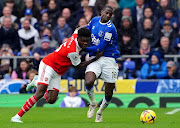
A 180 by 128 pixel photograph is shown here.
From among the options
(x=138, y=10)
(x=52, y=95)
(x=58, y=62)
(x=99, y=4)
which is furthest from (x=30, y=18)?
(x=58, y=62)

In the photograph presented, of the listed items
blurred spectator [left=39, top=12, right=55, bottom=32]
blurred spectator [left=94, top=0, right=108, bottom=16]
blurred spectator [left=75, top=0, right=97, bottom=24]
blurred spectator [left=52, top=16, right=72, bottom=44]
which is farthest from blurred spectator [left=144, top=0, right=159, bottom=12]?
blurred spectator [left=39, top=12, right=55, bottom=32]

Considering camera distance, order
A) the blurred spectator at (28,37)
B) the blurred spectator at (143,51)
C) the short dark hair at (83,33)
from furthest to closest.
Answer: the blurred spectator at (28,37)
the blurred spectator at (143,51)
the short dark hair at (83,33)

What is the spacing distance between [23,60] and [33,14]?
9.37 ft

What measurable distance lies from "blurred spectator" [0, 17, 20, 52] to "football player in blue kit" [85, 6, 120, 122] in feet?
24.5

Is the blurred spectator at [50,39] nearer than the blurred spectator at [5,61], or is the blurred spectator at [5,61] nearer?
the blurred spectator at [5,61]

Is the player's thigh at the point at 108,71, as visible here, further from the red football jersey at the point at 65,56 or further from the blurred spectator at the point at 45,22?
the blurred spectator at the point at 45,22

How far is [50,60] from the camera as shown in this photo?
36.9 feet

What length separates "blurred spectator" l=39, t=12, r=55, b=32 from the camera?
19.6m

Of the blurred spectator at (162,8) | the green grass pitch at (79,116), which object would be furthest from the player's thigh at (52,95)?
the blurred spectator at (162,8)

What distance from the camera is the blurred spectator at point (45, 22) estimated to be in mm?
19617

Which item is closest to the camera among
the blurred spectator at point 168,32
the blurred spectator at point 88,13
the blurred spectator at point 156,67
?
the blurred spectator at point 156,67

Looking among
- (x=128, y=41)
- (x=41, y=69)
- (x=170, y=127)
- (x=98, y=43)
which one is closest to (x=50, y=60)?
(x=41, y=69)

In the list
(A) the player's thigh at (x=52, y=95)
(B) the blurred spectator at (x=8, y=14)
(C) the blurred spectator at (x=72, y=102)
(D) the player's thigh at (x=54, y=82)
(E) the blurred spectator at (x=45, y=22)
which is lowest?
(C) the blurred spectator at (x=72, y=102)

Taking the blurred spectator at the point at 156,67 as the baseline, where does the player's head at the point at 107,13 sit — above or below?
above
